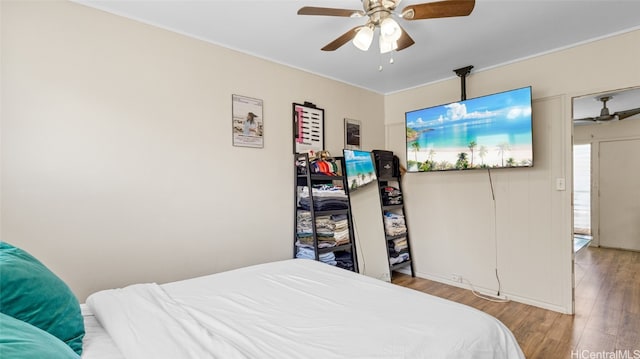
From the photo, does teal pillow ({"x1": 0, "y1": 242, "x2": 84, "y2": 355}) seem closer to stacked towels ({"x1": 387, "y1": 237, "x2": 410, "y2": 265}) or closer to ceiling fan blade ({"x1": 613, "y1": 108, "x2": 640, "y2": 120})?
stacked towels ({"x1": 387, "y1": 237, "x2": 410, "y2": 265})

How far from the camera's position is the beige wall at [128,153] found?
1808mm

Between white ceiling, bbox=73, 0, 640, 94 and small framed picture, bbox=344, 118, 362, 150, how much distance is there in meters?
0.68

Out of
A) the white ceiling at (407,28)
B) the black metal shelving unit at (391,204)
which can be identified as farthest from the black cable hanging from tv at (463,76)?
the black metal shelving unit at (391,204)

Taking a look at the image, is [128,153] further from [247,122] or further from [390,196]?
[390,196]

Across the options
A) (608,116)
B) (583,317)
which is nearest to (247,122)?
(583,317)

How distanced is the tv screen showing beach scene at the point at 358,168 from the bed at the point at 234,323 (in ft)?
5.98

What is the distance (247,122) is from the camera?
107 inches

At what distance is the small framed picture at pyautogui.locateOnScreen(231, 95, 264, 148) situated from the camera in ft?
8.72

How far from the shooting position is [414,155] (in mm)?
3580

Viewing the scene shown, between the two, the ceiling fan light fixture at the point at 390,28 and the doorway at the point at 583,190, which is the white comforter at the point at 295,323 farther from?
the doorway at the point at 583,190

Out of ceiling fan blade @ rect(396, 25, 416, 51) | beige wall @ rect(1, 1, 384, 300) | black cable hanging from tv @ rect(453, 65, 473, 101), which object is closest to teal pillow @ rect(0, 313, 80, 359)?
beige wall @ rect(1, 1, 384, 300)

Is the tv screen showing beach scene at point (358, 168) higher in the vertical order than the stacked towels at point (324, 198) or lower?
higher

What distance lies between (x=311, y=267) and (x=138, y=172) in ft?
4.61

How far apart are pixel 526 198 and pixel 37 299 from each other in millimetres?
3562
